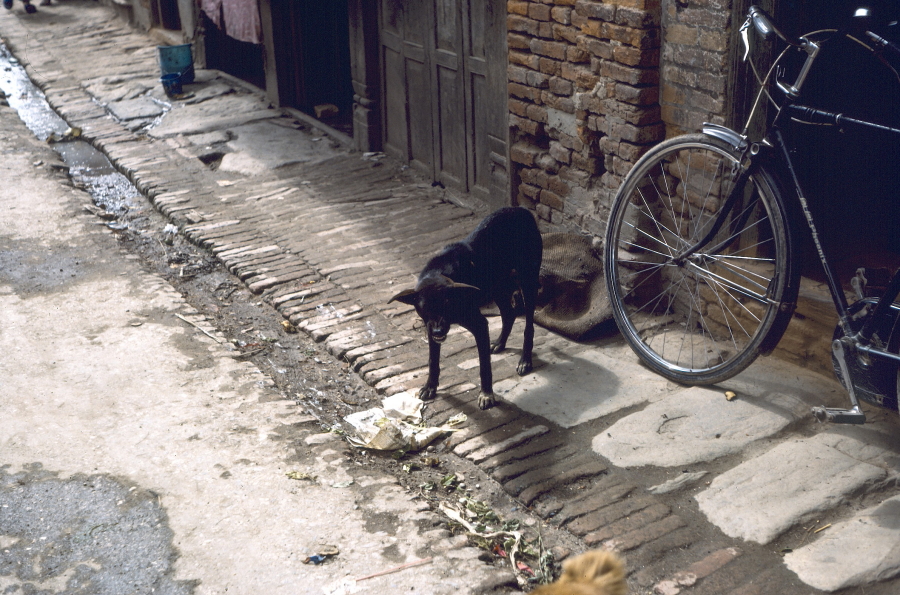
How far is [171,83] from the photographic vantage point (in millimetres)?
10031

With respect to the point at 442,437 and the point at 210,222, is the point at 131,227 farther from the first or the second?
the point at 442,437

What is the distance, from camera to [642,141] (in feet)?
14.9

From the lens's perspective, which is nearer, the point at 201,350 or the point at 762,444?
the point at 762,444

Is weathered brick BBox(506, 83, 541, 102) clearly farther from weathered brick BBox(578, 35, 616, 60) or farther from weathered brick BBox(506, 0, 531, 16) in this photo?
weathered brick BBox(578, 35, 616, 60)

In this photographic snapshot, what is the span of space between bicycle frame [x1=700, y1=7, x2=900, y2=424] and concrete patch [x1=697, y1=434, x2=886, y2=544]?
7.9 inches

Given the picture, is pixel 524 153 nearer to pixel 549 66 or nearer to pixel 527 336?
pixel 549 66

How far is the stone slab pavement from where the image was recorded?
313 centimetres

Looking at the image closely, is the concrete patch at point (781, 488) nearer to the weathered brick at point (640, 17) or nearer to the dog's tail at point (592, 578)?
the dog's tail at point (592, 578)

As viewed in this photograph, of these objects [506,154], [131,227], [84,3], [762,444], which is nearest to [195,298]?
[131,227]

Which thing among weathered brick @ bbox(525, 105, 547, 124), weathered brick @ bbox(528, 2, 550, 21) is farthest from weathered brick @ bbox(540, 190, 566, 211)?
weathered brick @ bbox(528, 2, 550, 21)

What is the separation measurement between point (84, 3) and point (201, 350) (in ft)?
46.5

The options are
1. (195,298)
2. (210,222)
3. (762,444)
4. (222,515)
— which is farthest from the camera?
(210,222)

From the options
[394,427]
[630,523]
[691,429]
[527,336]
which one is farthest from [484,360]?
[630,523]

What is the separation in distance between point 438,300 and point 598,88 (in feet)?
5.46
